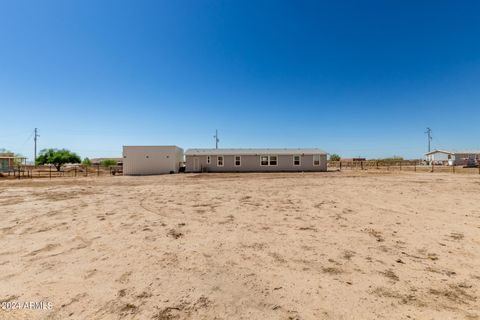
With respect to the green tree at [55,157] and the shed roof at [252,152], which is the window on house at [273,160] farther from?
the green tree at [55,157]

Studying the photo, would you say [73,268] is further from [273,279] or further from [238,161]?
[238,161]

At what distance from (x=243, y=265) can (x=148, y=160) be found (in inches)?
1105

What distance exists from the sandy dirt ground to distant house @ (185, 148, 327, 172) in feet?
77.4

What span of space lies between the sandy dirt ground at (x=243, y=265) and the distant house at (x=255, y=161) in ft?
77.4

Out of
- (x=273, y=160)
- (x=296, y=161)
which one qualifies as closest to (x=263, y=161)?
(x=273, y=160)

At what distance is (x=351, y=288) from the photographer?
128 inches

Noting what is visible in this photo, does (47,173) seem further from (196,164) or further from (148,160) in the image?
(196,164)

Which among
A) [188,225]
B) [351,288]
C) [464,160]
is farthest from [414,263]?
[464,160]

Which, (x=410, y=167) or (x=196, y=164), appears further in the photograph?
(x=410, y=167)

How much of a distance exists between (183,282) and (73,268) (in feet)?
6.68

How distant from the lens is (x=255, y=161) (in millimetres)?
31438

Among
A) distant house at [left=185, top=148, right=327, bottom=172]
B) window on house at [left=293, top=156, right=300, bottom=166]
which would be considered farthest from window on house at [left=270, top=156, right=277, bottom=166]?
window on house at [left=293, top=156, right=300, bottom=166]

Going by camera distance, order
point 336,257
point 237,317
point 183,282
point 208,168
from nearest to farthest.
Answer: point 237,317, point 183,282, point 336,257, point 208,168

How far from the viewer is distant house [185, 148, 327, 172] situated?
31250mm
